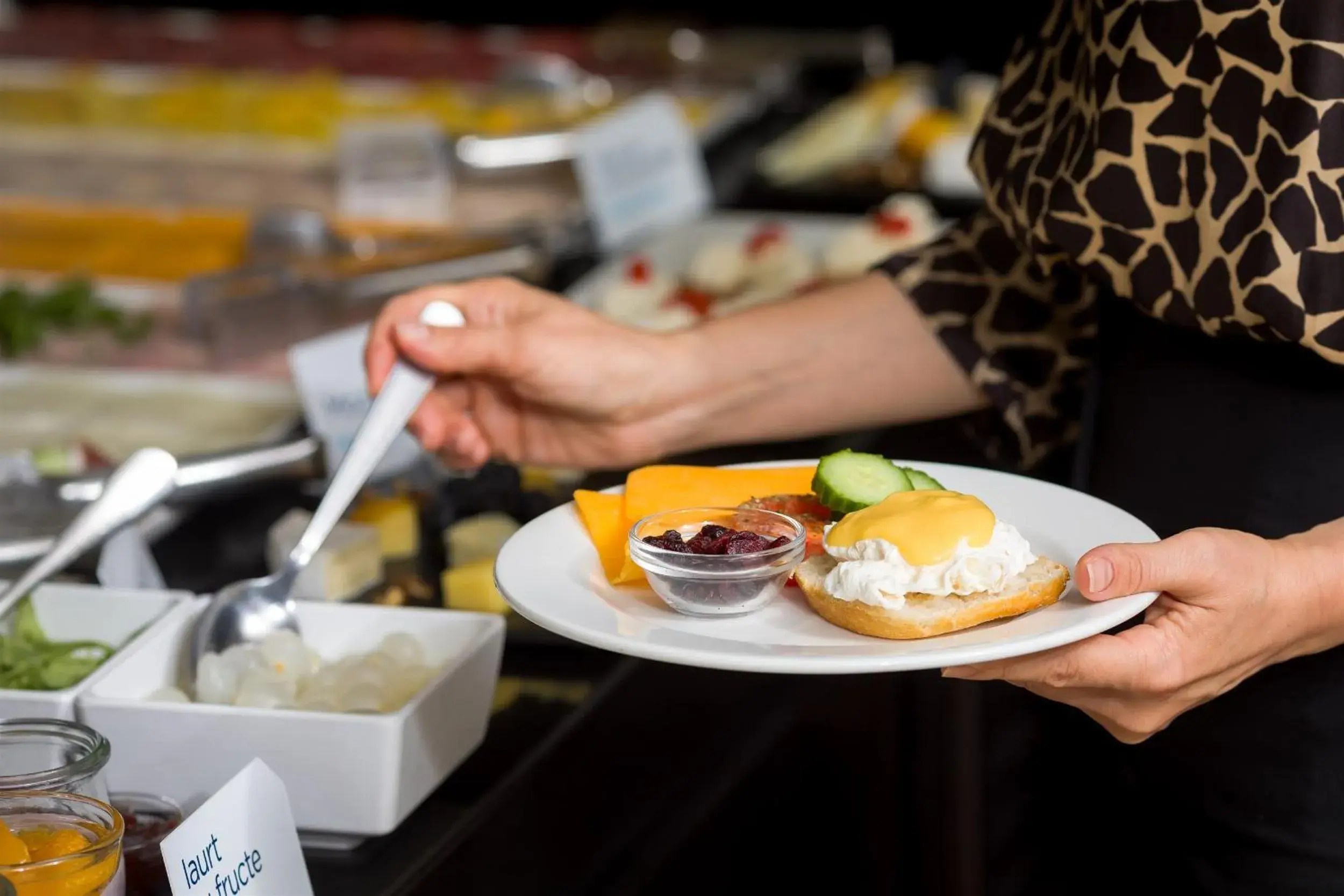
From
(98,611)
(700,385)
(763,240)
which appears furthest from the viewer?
(763,240)

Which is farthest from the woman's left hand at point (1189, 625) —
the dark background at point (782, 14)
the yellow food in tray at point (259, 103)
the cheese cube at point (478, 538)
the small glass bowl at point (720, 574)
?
the dark background at point (782, 14)

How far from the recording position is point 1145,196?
1.34 meters

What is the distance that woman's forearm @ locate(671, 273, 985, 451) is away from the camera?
160 centimetres

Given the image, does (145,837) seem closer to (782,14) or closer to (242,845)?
(242,845)

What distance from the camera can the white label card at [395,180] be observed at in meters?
3.07

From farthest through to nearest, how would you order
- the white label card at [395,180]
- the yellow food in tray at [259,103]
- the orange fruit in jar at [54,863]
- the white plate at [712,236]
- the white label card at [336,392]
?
the yellow food in tray at [259,103], the white label card at [395,180], the white plate at [712,236], the white label card at [336,392], the orange fruit in jar at [54,863]

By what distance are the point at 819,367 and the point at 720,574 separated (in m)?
0.60

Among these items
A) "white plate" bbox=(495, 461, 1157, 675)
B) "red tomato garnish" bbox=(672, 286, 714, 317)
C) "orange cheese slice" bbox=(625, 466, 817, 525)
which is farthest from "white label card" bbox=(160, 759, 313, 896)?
"red tomato garnish" bbox=(672, 286, 714, 317)

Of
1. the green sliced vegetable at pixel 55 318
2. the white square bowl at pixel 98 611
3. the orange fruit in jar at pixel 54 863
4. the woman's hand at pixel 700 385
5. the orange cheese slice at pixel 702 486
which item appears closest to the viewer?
the orange fruit in jar at pixel 54 863

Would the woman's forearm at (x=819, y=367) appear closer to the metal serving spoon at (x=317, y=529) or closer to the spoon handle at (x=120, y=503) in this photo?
the metal serving spoon at (x=317, y=529)

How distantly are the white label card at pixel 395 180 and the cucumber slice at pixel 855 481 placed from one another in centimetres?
198

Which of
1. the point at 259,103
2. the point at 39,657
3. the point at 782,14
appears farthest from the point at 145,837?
the point at 782,14

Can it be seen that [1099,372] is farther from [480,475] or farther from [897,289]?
[480,475]

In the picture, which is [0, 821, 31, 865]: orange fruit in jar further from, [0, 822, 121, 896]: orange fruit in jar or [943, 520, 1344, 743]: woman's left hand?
[943, 520, 1344, 743]: woman's left hand
